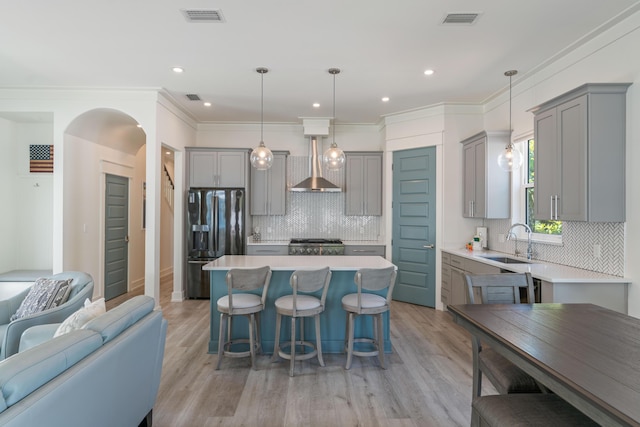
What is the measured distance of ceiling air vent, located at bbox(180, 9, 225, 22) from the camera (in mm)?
2820

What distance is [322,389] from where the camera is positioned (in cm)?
278

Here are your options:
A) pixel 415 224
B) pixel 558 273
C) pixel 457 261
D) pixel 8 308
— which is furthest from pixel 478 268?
pixel 8 308

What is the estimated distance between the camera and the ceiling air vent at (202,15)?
2.82 meters

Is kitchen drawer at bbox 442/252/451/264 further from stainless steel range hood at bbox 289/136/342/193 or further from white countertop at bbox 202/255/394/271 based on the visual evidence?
stainless steel range hood at bbox 289/136/342/193

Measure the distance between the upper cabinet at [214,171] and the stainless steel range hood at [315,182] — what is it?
94 centimetres

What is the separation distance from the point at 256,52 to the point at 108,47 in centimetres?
148

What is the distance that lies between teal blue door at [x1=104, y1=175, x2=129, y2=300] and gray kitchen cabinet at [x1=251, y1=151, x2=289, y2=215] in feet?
7.34

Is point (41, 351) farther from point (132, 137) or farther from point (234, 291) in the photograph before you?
point (132, 137)

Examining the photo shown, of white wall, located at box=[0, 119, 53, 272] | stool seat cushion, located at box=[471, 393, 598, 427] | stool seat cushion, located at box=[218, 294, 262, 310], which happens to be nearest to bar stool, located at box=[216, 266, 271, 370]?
stool seat cushion, located at box=[218, 294, 262, 310]

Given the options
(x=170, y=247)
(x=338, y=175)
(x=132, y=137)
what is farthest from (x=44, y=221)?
(x=338, y=175)

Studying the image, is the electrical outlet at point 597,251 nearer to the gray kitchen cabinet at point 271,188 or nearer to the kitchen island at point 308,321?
the kitchen island at point 308,321

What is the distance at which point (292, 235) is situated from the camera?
6387 millimetres

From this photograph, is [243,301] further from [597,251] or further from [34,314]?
[597,251]

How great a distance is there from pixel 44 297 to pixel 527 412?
3.54m
